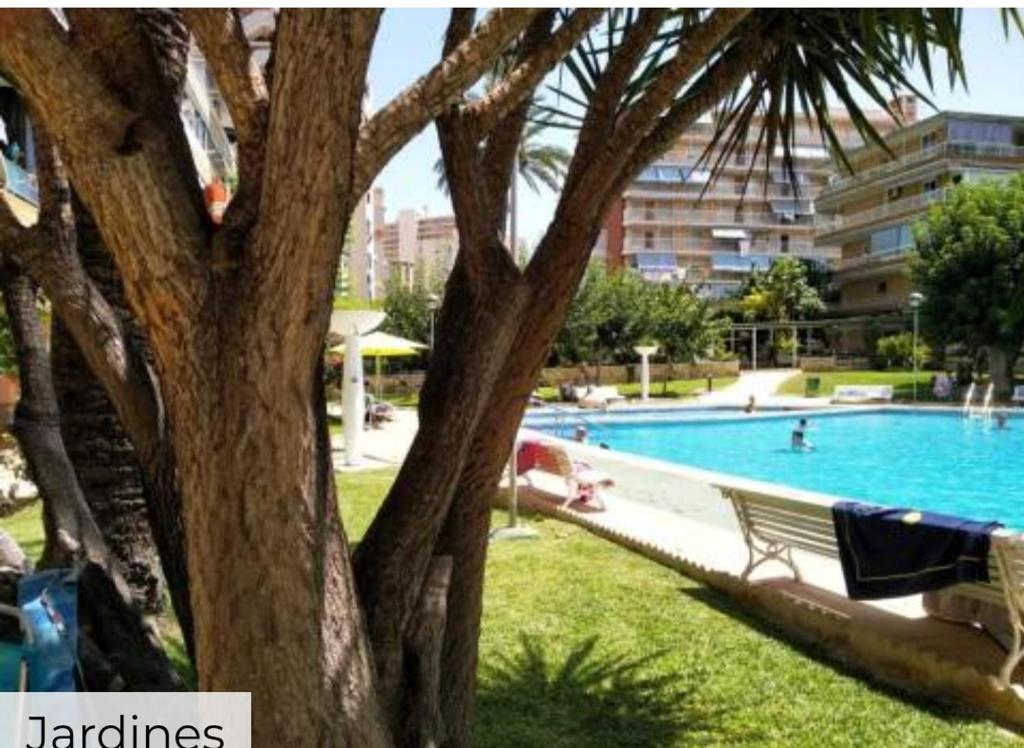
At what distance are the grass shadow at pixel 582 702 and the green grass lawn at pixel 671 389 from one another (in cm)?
3081

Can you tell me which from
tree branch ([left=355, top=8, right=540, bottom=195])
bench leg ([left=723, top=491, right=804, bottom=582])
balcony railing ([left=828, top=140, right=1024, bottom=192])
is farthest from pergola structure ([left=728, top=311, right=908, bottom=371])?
tree branch ([left=355, top=8, right=540, bottom=195])

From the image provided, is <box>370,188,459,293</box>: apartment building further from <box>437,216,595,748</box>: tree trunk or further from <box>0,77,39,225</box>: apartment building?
<box>437,216,595,748</box>: tree trunk

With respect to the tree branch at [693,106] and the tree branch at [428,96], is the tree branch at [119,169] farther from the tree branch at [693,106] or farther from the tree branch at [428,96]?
the tree branch at [693,106]

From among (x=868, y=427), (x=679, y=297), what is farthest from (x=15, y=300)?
(x=679, y=297)

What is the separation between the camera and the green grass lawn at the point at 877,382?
3881cm

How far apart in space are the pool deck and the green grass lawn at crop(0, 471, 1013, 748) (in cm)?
18

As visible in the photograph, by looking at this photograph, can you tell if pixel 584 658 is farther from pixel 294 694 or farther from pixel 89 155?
pixel 89 155

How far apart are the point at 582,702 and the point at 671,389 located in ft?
129

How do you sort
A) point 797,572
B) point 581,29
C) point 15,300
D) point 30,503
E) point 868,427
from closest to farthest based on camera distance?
point 581,29 → point 15,300 → point 797,572 → point 30,503 → point 868,427

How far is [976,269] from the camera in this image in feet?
119

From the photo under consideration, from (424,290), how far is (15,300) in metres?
38.4

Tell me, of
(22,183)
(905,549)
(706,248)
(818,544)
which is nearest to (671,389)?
(22,183)

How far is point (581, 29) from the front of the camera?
3381mm

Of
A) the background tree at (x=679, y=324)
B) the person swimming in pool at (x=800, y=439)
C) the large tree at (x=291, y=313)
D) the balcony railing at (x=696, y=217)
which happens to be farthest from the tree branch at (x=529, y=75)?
the balcony railing at (x=696, y=217)
